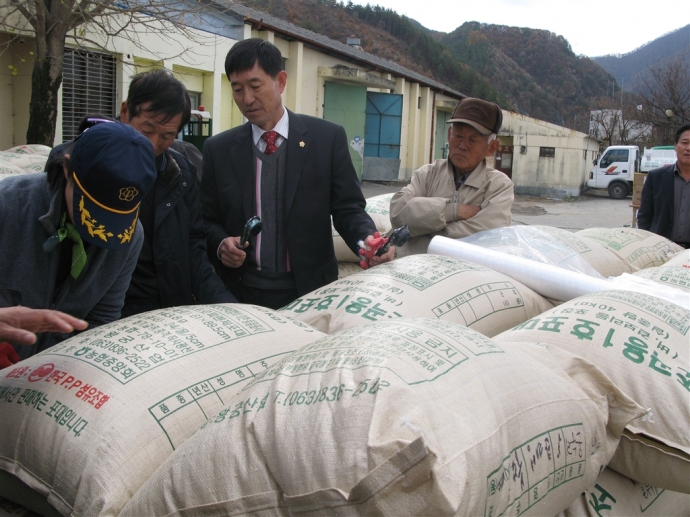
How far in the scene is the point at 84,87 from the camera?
11.0 meters

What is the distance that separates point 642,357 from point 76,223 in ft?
4.56

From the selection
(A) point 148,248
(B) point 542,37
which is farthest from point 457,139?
(B) point 542,37

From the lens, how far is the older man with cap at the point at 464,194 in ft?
8.49

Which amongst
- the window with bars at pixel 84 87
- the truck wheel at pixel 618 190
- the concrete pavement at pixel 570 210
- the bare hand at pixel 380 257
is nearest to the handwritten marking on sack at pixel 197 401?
the bare hand at pixel 380 257

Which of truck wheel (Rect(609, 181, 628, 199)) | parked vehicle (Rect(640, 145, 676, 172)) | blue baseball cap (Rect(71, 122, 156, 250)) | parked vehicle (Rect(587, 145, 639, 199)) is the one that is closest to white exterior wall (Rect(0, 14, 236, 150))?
blue baseball cap (Rect(71, 122, 156, 250))

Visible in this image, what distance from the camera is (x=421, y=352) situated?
1277mm

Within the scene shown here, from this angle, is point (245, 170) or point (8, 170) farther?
point (8, 170)

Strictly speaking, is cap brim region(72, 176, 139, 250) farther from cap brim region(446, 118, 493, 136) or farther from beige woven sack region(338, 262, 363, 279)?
beige woven sack region(338, 262, 363, 279)

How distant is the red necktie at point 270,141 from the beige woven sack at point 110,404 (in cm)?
100

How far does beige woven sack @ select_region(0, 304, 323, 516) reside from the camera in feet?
4.20

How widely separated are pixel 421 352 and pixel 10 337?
784 millimetres

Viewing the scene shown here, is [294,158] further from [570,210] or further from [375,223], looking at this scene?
[570,210]

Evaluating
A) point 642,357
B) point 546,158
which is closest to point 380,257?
point 642,357

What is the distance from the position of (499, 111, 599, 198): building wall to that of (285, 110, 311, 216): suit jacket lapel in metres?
21.5
